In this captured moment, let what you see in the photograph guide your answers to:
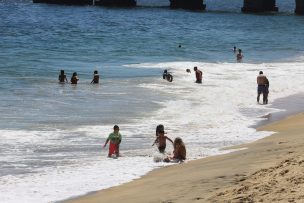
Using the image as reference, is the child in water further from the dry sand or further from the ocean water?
the dry sand

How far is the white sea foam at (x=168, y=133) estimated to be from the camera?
1155cm

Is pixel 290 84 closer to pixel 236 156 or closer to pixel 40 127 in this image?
pixel 40 127

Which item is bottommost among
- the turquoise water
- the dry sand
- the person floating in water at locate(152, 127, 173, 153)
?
the turquoise water

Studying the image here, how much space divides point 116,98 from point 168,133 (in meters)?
7.48

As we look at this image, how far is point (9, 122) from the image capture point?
1839 cm

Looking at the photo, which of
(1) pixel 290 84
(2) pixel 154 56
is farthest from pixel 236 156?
(2) pixel 154 56

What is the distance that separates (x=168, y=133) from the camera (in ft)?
56.4

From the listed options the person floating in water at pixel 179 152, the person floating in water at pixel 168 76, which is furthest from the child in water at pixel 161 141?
the person floating in water at pixel 168 76

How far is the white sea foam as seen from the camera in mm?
11547

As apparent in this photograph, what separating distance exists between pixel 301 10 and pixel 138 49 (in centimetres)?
5377

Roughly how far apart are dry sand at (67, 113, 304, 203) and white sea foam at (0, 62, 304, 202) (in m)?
0.71

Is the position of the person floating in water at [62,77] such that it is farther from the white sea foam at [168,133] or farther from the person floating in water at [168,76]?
the person floating in water at [168,76]

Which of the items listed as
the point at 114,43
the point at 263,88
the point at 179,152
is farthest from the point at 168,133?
the point at 114,43

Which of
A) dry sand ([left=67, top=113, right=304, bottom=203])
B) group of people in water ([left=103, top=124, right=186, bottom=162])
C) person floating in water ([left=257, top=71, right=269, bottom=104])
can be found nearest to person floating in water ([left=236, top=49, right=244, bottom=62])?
person floating in water ([left=257, top=71, right=269, bottom=104])
